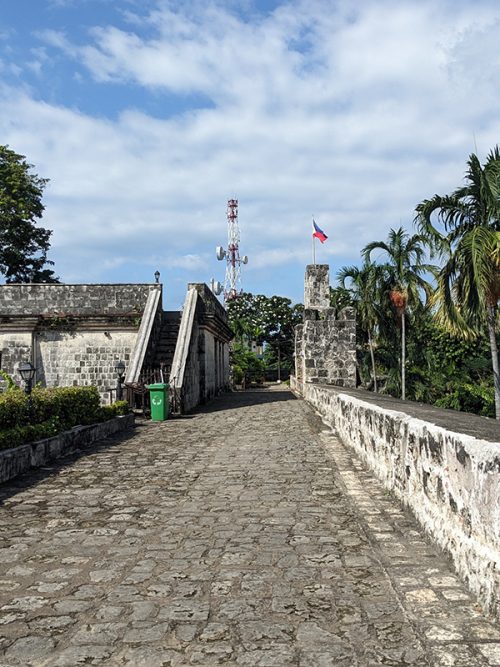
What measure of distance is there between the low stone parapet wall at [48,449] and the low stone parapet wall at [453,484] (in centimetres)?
451

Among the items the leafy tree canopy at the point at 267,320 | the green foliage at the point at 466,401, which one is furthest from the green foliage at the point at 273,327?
the green foliage at the point at 466,401

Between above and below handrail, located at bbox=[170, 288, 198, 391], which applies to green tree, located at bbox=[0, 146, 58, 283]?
above

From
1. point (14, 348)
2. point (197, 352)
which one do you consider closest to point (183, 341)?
point (197, 352)

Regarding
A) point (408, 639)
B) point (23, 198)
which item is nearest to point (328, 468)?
point (408, 639)

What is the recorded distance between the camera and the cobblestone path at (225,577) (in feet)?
10.4

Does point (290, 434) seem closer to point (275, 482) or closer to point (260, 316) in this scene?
point (275, 482)

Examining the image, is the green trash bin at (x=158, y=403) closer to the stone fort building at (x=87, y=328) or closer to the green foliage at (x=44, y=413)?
the green foliage at (x=44, y=413)

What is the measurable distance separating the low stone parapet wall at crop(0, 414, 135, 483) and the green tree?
22.0 m

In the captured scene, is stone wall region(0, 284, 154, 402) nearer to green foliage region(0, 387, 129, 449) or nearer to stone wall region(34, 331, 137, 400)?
stone wall region(34, 331, 137, 400)

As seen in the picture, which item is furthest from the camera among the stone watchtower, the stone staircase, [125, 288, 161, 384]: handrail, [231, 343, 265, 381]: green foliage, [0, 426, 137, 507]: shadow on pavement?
[231, 343, 265, 381]: green foliage

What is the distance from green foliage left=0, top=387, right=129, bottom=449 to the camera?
351 inches

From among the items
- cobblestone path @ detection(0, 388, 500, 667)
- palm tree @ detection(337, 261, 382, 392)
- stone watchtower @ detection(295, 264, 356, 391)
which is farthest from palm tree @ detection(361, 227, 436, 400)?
cobblestone path @ detection(0, 388, 500, 667)

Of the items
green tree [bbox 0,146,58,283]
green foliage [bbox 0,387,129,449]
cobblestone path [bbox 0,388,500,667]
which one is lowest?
cobblestone path [bbox 0,388,500,667]

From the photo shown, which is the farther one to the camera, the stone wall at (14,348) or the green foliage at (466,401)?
the green foliage at (466,401)
